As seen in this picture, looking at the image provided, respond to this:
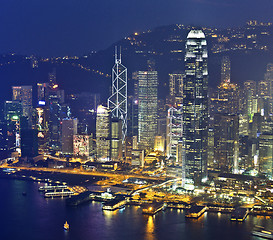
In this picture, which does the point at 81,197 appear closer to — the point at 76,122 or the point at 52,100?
the point at 76,122

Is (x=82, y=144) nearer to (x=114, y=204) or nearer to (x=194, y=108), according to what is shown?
(x=194, y=108)

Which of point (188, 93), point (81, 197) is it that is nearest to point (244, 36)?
point (188, 93)

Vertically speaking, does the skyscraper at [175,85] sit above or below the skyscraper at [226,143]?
above

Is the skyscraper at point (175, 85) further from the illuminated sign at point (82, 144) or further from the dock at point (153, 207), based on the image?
the dock at point (153, 207)

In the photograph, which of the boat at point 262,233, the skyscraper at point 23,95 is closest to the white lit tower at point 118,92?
the skyscraper at point 23,95

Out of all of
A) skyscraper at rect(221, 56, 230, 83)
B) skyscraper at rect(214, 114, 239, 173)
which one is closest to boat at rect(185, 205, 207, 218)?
skyscraper at rect(214, 114, 239, 173)

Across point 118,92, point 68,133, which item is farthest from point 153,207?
point 118,92
